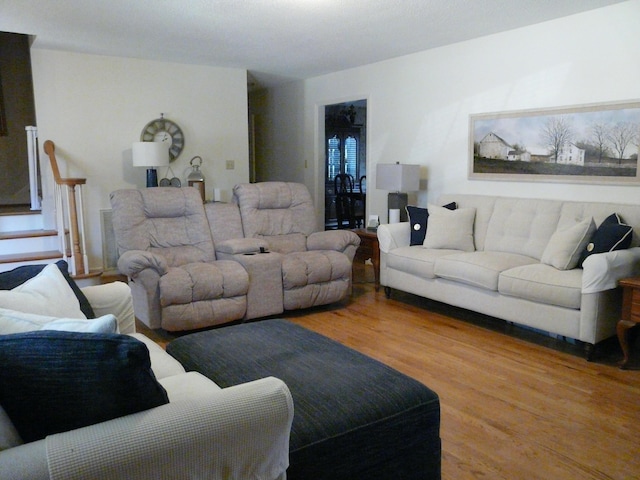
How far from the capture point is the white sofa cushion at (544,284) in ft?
10.4

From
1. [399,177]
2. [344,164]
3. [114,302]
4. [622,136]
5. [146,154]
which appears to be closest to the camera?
[114,302]

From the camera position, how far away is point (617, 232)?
3.26 m

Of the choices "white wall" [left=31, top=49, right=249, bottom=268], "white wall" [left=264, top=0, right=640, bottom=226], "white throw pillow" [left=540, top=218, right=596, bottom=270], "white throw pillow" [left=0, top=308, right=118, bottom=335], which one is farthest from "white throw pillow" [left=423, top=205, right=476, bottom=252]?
"white throw pillow" [left=0, top=308, right=118, bottom=335]

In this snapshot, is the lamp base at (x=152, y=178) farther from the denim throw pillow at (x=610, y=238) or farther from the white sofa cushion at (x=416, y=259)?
the denim throw pillow at (x=610, y=238)

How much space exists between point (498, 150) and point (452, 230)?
34.0 inches

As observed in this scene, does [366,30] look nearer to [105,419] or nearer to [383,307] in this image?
[383,307]

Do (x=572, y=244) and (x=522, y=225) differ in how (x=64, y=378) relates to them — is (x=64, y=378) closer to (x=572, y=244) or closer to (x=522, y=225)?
(x=572, y=244)

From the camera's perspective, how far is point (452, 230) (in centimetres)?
431

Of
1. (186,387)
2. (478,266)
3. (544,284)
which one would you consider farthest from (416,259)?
(186,387)

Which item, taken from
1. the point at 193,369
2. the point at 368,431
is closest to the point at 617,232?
the point at 368,431

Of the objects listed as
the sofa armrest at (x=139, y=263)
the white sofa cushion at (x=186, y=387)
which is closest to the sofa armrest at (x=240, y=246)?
the sofa armrest at (x=139, y=263)

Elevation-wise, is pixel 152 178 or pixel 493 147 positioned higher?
pixel 493 147

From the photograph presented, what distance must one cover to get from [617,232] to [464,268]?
101cm

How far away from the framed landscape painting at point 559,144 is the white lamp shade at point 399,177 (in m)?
0.52
